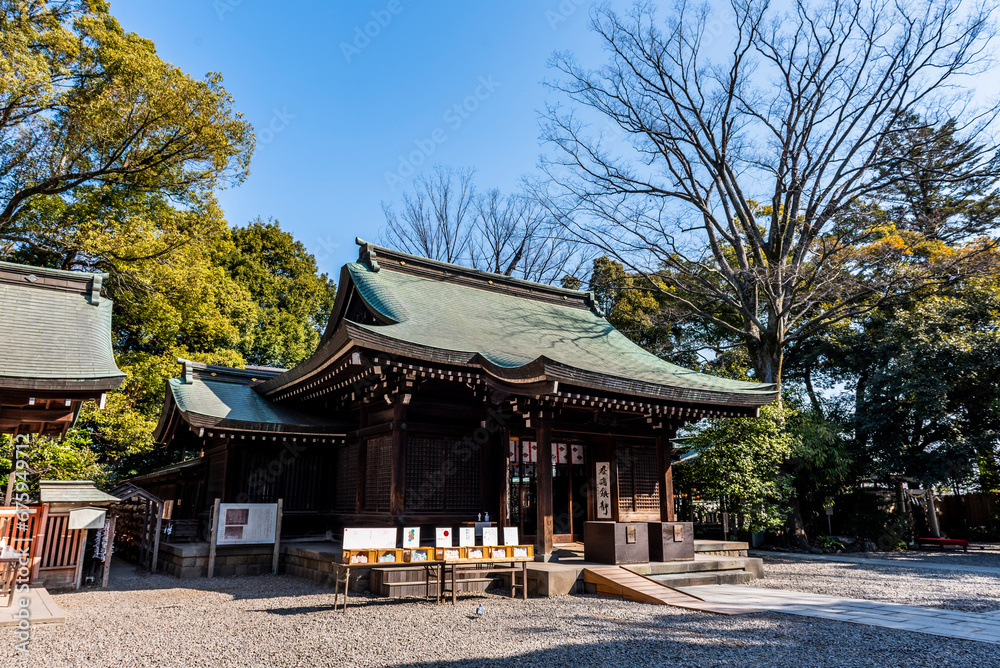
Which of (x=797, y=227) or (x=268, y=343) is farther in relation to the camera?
(x=268, y=343)

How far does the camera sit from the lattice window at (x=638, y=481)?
12.4 metres

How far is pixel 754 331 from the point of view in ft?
60.2

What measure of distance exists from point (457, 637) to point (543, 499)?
161 inches

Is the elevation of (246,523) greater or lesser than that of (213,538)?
greater

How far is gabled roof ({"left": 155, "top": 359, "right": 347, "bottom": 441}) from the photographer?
37.6ft

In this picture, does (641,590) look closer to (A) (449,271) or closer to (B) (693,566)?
(B) (693,566)

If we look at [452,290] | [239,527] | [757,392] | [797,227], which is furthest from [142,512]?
[797,227]

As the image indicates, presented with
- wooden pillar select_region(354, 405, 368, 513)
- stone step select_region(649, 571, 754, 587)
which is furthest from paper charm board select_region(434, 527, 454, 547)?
stone step select_region(649, 571, 754, 587)

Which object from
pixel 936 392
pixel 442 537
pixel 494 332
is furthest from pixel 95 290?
pixel 936 392

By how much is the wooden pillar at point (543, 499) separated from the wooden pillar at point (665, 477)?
325 cm

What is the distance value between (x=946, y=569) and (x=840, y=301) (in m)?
8.97

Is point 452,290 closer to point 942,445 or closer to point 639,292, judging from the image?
point 639,292

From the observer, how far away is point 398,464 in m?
10.4

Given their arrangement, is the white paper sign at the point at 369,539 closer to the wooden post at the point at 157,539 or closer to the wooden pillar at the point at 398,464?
the wooden pillar at the point at 398,464
